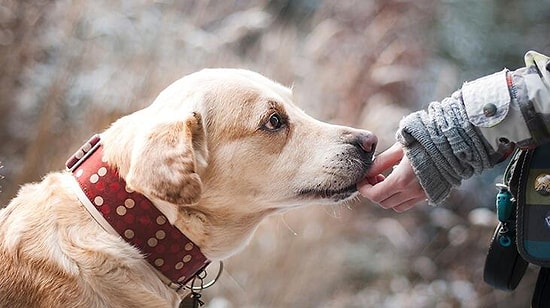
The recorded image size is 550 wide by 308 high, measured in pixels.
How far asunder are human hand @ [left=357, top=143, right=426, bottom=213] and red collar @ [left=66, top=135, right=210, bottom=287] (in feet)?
1.40

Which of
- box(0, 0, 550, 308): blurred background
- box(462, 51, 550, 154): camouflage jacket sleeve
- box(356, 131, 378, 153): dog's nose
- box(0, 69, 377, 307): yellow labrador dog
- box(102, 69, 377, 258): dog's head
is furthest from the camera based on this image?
box(0, 0, 550, 308): blurred background

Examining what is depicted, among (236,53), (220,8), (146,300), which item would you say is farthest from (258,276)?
(146,300)


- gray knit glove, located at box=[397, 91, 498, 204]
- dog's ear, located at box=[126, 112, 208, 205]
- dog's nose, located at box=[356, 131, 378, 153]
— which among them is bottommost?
dog's nose, located at box=[356, 131, 378, 153]

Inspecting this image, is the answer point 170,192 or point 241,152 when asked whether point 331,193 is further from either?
point 170,192

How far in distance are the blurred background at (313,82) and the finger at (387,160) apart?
1129mm

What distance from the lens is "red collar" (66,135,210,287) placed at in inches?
57.3

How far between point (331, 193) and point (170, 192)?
0.43 m

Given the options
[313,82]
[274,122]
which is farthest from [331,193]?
[313,82]

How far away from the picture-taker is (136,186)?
140 centimetres

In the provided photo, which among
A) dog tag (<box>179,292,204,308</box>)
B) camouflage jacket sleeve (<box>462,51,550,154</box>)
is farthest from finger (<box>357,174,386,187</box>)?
dog tag (<box>179,292,204,308</box>)

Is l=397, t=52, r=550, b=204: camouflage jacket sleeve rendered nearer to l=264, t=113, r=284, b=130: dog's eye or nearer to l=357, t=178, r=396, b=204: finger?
l=357, t=178, r=396, b=204: finger

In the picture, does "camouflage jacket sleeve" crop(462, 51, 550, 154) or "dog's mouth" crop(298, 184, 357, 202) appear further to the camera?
"dog's mouth" crop(298, 184, 357, 202)

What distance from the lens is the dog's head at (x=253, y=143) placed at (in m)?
1.57

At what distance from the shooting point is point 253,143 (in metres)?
1.62
